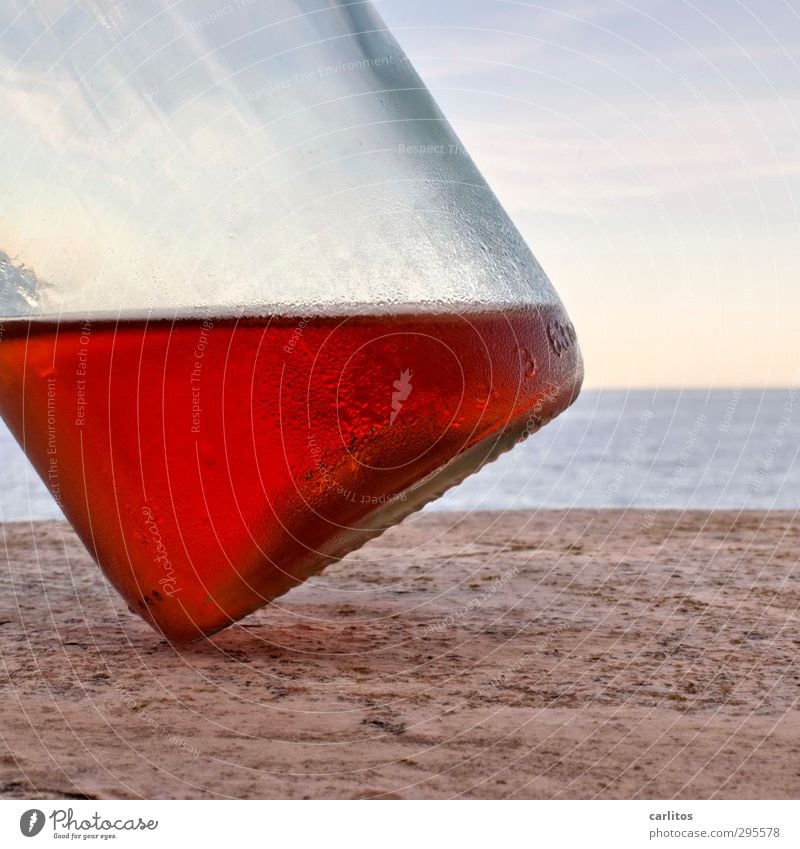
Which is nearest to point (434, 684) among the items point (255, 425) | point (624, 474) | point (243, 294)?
point (255, 425)

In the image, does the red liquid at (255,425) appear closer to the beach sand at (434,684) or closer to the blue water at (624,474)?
the beach sand at (434,684)

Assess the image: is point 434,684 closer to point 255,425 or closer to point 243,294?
point 255,425

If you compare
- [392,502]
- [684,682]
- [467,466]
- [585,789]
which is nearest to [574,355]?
[467,466]

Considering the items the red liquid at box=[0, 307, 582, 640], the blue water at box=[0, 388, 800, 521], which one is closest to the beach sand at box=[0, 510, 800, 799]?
the red liquid at box=[0, 307, 582, 640]

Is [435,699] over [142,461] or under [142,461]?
under

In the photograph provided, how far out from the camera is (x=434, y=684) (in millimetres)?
2707

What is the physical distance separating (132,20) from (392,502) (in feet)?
4.78

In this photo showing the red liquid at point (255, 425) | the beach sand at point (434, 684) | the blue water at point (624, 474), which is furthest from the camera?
the blue water at point (624, 474)

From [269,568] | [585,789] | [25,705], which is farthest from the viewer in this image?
[269,568]

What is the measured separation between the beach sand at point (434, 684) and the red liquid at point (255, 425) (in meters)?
0.32

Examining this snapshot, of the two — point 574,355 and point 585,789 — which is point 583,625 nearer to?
point 574,355

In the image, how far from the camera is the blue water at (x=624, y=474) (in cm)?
1727

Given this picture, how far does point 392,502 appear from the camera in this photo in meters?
2.81

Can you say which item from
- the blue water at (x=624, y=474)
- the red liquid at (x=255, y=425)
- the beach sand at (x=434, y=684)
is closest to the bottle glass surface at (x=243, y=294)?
the red liquid at (x=255, y=425)
